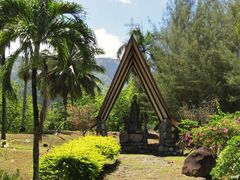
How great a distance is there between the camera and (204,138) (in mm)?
16969

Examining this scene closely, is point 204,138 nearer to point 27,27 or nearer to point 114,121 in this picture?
point 27,27

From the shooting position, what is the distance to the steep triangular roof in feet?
82.1

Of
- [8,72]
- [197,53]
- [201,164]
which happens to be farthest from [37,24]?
[197,53]

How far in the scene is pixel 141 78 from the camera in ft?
85.4

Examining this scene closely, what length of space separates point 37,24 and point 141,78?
40.4ft


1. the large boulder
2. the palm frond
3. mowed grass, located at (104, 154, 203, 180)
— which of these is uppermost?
the palm frond

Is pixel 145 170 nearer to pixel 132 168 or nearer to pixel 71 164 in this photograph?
pixel 132 168

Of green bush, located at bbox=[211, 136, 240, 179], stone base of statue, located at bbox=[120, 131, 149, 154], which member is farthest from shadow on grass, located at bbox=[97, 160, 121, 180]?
stone base of statue, located at bbox=[120, 131, 149, 154]

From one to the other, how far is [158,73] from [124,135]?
467 inches

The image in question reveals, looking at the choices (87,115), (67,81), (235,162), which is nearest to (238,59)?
(87,115)

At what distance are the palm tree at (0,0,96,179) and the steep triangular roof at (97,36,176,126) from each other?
1007 cm

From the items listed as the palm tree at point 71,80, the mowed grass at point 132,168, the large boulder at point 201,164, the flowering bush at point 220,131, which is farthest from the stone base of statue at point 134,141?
the palm tree at point 71,80

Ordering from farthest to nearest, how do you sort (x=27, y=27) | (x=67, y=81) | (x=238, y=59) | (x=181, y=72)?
1. (x=67, y=81)
2. (x=181, y=72)
3. (x=238, y=59)
4. (x=27, y=27)

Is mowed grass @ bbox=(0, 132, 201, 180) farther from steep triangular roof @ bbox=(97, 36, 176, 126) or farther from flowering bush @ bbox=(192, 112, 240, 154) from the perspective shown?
steep triangular roof @ bbox=(97, 36, 176, 126)
